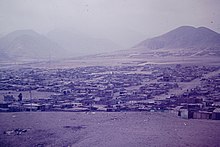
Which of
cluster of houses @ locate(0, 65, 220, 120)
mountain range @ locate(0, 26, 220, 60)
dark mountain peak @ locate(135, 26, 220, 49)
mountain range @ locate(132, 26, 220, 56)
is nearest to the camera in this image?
cluster of houses @ locate(0, 65, 220, 120)

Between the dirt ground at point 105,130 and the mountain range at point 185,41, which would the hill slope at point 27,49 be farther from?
the dirt ground at point 105,130

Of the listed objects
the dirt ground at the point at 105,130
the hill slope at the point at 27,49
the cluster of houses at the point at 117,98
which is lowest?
the dirt ground at the point at 105,130

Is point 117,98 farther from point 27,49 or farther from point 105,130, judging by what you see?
point 27,49

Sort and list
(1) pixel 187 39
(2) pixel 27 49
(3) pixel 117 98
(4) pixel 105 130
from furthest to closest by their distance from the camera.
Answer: (2) pixel 27 49 < (1) pixel 187 39 < (3) pixel 117 98 < (4) pixel 105 130

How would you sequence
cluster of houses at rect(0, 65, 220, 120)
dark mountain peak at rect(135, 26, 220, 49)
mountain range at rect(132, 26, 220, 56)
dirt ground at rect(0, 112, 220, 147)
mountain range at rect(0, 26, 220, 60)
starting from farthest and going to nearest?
1. dark mountain peak at rect(135, 26, 220, 49)
2. mountain range at rect(132, 26, 220, 56)
3. mountain range at rect(0, 26, 220, 60)
4. cluster of houses at rect(0, 65, 220, 120)
5. dirt ground at rect(0, 112, 220, 147)

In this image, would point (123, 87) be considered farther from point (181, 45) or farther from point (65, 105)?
point (181, 45)

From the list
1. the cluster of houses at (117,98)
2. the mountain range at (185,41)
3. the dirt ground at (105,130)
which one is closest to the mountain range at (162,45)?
the mountain range at (185,41)

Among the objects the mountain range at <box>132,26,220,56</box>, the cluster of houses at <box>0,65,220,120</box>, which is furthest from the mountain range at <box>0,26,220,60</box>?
the cluster of houses at <box>0,65,220,120</box>

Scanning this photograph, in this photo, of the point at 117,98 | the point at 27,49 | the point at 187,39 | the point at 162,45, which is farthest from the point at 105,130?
the point at 27,49

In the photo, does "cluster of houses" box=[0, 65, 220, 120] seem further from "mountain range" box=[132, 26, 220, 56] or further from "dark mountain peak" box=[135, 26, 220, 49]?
"dark mountain peak" box=[135, 26, 220, 49]
